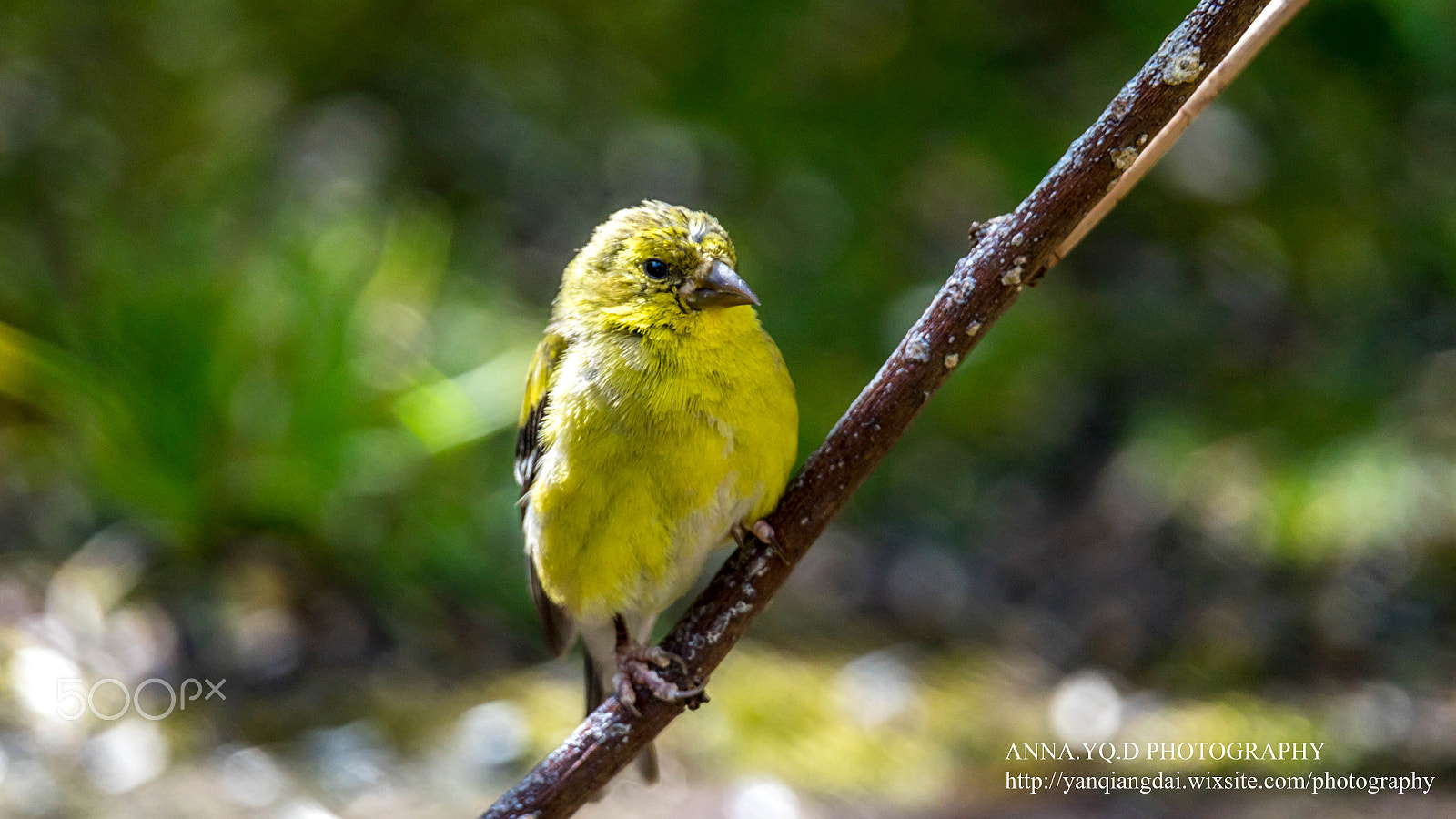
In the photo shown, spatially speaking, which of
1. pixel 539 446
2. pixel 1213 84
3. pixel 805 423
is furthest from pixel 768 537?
pixel 805 423

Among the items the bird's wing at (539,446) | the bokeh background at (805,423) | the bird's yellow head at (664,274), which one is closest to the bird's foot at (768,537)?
the bird's yellow head at (664,274)

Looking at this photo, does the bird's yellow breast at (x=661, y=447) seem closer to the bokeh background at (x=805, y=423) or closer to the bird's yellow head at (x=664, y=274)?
the bird's yellow head at (x=664, y=274)

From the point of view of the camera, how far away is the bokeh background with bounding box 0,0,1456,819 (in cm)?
439

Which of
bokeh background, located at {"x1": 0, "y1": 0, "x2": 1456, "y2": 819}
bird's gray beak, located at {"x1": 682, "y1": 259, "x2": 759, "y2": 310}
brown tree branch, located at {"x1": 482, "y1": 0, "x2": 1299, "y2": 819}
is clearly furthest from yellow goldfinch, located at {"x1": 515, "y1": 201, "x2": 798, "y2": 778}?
bokeh background, located at {"x1": 0, "y1": 0, "x2": 1456, "y2": 819}

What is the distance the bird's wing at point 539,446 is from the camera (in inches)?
114

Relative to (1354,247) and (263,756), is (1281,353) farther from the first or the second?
(263,756)

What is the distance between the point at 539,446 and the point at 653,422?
0.50 metres

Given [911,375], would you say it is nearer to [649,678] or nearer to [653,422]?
[653,422]

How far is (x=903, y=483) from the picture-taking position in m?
6.20

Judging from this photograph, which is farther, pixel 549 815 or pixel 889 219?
pixel 889 219

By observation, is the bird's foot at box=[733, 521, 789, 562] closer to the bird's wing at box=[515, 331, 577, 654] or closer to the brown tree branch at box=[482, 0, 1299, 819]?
the brown tree branch at box=[482, 0, 1299, 819]

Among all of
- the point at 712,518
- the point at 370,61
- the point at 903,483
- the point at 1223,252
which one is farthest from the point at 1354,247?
the point at 370,61

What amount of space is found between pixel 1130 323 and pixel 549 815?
16.0ft

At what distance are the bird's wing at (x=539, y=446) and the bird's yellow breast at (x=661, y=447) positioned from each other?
0.58ft
